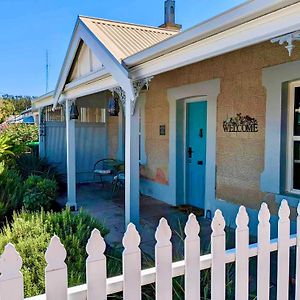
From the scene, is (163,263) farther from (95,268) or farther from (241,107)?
(241,107)

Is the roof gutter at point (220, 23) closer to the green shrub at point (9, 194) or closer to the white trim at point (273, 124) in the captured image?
the white trim at point (273, 124)

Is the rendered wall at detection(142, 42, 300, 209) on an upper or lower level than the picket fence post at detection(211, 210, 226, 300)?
upper

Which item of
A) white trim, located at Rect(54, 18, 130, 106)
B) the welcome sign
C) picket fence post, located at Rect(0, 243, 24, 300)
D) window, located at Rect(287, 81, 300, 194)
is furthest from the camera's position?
the welcome sign

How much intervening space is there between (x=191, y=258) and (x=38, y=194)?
5.36 m

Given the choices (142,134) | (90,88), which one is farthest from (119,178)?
(90,88)

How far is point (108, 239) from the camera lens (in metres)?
5.25

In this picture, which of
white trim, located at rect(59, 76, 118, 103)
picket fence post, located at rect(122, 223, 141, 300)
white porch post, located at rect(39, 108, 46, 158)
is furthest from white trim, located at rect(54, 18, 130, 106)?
picket fence post, located at rect(122, 223, 141, 300)

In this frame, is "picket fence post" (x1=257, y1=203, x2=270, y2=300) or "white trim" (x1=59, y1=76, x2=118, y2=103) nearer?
"picket fence post" (x1=257, y1=203, x2=270, y2=300)

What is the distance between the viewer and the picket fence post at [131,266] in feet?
5.83

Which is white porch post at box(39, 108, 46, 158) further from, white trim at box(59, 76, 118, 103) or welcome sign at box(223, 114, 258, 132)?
welcome sign at box(223, 114, 258, 132)

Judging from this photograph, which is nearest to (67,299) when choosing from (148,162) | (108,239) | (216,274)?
(216,274)

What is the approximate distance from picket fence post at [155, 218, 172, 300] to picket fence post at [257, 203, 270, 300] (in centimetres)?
74

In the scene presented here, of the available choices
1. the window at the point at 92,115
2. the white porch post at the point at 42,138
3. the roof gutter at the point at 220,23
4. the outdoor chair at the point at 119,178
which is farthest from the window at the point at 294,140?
the white porch post at the point at 42,138

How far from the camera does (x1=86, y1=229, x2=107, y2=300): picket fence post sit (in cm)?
167
